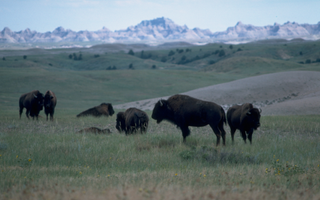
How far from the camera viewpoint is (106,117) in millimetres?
18062

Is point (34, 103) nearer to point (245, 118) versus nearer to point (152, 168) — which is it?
point (245, 118)

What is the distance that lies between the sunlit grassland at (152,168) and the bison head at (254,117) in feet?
2.17

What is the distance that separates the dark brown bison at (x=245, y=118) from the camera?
944 cm

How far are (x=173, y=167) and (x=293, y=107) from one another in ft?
54.0

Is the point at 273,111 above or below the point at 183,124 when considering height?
below

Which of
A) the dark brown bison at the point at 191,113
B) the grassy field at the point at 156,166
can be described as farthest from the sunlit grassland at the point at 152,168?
the dark brown bison at the point at 191,113

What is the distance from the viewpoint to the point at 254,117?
9.45 metres

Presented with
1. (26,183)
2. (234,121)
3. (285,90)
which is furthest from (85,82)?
(26,183)

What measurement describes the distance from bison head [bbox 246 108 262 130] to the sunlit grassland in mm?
661

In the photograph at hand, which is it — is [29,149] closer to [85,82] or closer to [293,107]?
[293,107]

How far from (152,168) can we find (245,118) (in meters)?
4.18

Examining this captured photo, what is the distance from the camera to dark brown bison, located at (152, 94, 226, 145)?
937cm

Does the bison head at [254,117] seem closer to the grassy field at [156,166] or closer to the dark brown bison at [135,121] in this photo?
the grassy field at [156,166]

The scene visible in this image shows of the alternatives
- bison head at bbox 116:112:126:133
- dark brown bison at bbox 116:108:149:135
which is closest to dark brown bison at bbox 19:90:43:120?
bison head at bbox 116:112:126:133
